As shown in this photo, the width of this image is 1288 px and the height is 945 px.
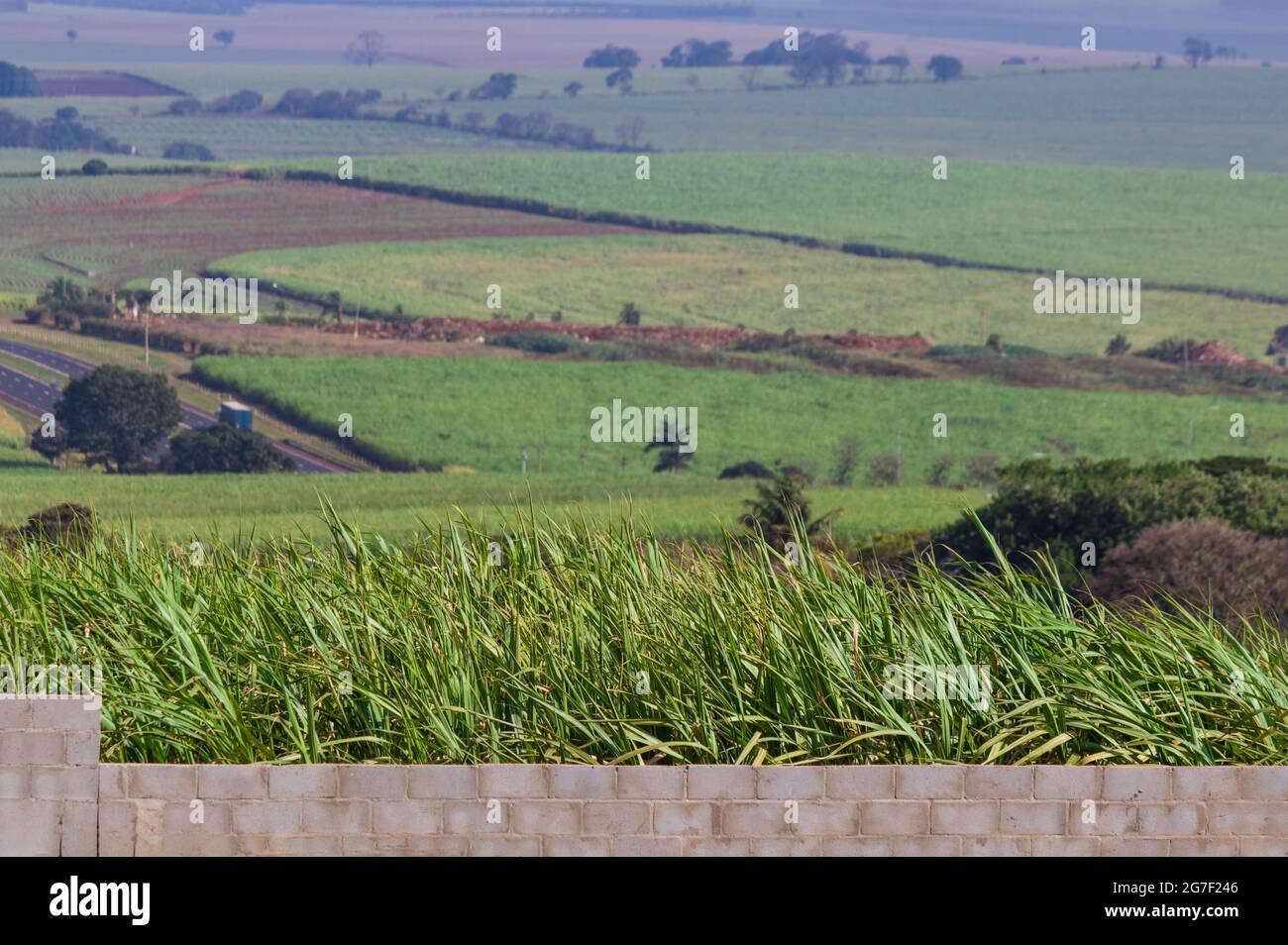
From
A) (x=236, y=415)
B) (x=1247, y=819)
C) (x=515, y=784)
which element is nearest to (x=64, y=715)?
(x=515, y=784)

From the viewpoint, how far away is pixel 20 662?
11258mm

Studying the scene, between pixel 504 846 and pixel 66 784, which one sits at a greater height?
pixel 66 784

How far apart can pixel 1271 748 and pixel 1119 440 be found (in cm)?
10836

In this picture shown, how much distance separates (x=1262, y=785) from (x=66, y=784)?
636 cm

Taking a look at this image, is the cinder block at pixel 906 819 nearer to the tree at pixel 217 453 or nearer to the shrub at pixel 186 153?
the tree at pixel 217 453

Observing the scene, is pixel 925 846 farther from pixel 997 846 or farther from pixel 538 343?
pixel 538 343

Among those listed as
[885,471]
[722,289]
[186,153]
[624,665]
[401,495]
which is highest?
[186,153]

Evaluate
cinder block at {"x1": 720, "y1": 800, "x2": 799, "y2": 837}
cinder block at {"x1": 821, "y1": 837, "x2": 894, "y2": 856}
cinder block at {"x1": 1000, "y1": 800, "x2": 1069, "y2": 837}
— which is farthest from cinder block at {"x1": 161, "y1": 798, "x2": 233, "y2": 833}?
cinder block at {"x1": 1000, "y1": 800, "x2": 1069, "y2": 837}

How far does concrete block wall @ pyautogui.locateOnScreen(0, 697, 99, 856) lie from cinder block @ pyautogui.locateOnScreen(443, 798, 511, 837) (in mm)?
1845

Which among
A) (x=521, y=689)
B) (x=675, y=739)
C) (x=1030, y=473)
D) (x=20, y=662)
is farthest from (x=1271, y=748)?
(x=1030, y=473)

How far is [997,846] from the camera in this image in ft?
31.4

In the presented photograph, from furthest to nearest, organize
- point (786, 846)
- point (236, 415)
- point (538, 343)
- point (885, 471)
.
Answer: point (538, 343) → point (236, 415) → point (885, 471) → point (786, 846)
